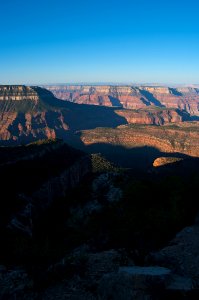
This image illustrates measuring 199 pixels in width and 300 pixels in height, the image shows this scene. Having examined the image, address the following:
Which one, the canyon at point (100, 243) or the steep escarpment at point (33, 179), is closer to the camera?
the canyon at point (100, 243)

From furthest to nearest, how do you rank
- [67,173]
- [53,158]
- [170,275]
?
[53,158], [67,173], [170,275]

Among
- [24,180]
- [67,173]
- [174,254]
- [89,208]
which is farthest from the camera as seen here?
[67,173]

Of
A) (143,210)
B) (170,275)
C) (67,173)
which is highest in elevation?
(170,275)

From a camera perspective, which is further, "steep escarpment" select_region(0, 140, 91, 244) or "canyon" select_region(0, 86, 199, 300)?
"steep escarpment" select_region(0, 140, 91, 244)

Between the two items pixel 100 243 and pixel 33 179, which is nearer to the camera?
pixel 100 243

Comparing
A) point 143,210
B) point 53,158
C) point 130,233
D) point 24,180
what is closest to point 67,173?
point 53,158

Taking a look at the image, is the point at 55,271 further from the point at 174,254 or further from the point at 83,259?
the point at 174,254

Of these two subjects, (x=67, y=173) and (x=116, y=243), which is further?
(x=67, y=173)

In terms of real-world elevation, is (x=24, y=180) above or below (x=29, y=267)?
below

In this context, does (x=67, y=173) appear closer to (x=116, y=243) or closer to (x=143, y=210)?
(x=143, y=210)

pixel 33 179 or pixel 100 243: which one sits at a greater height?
pixel 100 243
